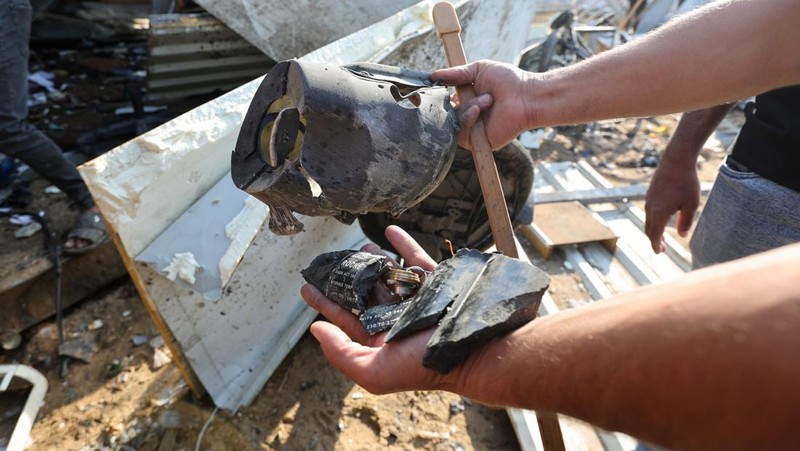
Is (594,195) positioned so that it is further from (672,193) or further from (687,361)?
(687,361)

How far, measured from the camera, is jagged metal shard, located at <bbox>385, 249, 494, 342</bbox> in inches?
40.6

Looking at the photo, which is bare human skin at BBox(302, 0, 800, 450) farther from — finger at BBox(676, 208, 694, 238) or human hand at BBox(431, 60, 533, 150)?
finger at BBox(676, 208, 694, 238)

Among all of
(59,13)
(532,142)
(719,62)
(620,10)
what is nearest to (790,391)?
(719,62)

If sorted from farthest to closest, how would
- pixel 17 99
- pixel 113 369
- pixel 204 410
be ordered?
pixel 17 99
pixel 113 369
pixel 204 410

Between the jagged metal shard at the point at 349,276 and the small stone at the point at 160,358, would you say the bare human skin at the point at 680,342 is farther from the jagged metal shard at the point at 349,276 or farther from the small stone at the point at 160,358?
the small stone at the point at 160,358

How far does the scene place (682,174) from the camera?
6.81ft

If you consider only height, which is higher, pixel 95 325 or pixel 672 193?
pixel 672 193

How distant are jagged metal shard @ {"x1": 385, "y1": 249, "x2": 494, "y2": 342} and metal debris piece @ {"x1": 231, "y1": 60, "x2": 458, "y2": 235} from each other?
1.03 feet

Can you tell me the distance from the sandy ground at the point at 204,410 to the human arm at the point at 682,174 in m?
1.33

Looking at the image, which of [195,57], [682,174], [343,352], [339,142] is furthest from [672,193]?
[195,57]

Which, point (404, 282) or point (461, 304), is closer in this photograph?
point (461, 304)

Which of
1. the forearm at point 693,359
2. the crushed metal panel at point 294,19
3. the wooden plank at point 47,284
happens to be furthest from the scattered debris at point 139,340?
the forearm at point 693,359

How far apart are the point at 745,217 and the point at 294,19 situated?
3170 mm

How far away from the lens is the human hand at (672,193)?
6.81 ft
